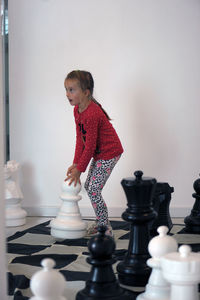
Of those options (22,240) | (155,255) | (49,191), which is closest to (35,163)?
(49,191)

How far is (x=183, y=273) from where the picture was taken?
789 mm

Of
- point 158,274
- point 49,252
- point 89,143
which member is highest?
point 89,143

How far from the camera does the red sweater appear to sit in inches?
75.9

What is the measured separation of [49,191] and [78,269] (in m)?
1.09

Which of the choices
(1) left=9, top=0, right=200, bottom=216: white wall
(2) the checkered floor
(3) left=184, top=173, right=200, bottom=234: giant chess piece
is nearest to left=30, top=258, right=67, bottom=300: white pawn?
(2) the checkered floor

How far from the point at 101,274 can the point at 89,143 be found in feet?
3.41

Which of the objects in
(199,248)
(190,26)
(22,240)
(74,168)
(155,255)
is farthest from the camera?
(190,26)

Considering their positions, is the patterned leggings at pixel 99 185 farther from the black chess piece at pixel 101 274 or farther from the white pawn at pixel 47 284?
the white pawn at pixel 47 284

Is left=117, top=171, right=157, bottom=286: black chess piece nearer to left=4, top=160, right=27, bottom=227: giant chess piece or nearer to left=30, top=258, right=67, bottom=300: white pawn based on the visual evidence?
left=30, top=258, right=67, bottom=300: white pawn

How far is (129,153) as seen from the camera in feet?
7.48

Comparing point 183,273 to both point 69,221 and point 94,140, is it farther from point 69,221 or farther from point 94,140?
point 94,140

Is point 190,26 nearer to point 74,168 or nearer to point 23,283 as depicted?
point 74,168

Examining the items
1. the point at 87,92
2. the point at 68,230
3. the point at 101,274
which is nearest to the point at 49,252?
the point at 68,230

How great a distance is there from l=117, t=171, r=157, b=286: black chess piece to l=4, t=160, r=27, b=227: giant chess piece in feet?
3.28
